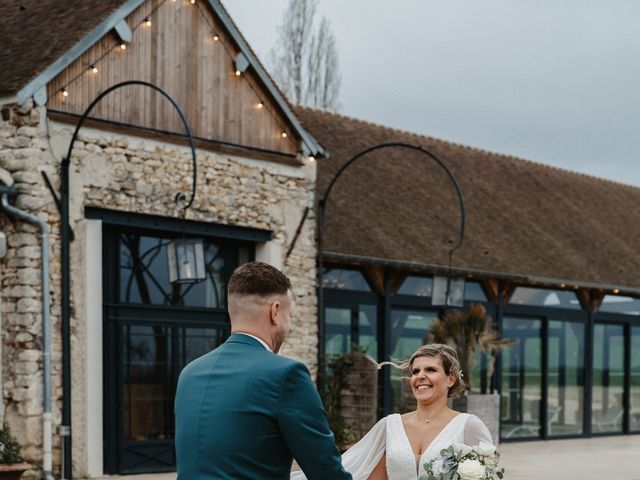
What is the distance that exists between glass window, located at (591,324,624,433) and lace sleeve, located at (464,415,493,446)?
1788cm

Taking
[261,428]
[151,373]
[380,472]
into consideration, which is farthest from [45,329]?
[261,428]

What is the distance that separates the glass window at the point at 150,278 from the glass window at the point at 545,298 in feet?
24.9

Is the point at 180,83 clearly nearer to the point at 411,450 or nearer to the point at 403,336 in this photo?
the point at 403,336

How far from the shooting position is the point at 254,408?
3393 mm

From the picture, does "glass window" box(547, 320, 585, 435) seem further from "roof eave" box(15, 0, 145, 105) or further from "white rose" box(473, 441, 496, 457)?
"white rose" box(473, 441, 496, 457)

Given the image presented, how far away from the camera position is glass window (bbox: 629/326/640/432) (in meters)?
23.6

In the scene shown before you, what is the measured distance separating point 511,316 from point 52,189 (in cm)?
1030

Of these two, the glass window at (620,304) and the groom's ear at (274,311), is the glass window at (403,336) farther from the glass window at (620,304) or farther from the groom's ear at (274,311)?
the groom's ear at (274,311)

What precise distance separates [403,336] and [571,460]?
3.32 meters

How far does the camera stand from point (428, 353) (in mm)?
5465

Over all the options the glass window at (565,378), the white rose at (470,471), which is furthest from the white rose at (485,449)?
the glass window at (565,378)

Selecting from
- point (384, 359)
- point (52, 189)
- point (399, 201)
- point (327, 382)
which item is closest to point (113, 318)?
point (52, 189)

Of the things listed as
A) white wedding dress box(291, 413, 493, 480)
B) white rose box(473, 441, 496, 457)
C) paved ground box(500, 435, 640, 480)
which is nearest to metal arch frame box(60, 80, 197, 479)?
paved ground box(500, 435, 640, 480)

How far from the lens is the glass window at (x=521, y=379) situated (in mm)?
20641
